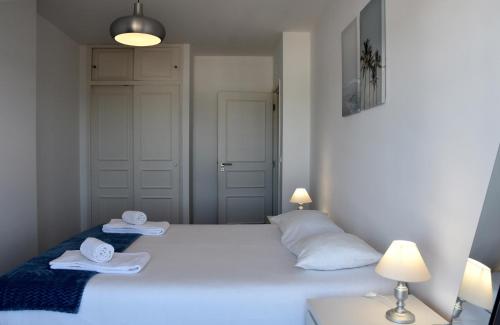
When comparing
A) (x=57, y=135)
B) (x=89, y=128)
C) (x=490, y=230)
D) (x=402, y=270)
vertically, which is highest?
(x=89, y=128)

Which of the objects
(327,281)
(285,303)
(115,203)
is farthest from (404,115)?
(115,203)

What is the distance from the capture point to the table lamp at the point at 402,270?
146cm

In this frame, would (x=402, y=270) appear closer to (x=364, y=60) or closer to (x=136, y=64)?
(x=364, y=60)

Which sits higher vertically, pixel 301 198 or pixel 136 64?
pixel 136 64

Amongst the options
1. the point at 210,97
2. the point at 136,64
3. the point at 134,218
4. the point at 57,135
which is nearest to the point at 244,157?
the point at 210,97

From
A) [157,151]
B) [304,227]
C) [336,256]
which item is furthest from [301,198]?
[157,151]

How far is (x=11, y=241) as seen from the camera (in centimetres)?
311

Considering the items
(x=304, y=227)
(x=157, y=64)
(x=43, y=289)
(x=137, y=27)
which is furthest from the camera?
(x=157, y=64)

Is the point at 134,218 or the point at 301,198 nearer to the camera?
the point at 134,218

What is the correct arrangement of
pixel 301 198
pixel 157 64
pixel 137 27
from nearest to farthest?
pixel 137 27, pixel 301 198, pixel 157 64

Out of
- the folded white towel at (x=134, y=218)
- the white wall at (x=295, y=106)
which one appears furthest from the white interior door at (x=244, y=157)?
the folded white towel at (x=134, y=218)

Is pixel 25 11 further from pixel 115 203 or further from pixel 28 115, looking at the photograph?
pixel 115 203

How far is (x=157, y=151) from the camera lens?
5027 mm

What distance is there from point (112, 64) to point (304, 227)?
360 centimetres
